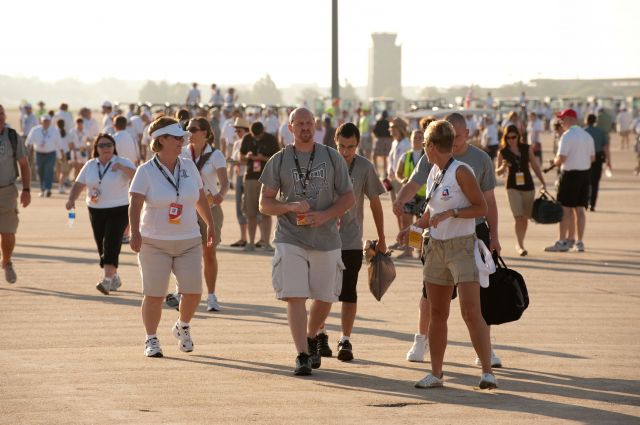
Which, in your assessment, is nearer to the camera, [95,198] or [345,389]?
[345,389]

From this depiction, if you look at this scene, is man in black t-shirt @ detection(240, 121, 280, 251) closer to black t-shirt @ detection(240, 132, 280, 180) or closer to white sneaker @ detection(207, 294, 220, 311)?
black t-shirt @ detection(240, 132, 280, 180)

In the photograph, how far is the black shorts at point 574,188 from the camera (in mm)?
18266

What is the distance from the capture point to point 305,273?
31.6 feet

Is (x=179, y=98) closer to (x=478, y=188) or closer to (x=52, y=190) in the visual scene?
(x=52, y=190)

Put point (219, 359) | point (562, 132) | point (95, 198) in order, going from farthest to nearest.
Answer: point (562, 132) < point (95, 198) < point (219, 359)

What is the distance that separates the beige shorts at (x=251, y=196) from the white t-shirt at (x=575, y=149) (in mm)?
4052

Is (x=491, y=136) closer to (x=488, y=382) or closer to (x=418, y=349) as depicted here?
(x=418, y=349)

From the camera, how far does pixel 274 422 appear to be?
798cm

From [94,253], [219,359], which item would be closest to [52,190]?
[94,253]

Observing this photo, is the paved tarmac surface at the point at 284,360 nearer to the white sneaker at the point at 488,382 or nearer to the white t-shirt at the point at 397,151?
the white sneaker at the point at 488,382

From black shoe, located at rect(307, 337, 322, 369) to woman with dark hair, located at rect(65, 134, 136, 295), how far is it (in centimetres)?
445

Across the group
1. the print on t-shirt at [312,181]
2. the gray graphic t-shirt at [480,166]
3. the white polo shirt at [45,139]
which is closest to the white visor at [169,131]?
the print on t-shirt at [312,181]

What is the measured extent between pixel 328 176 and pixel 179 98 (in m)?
179

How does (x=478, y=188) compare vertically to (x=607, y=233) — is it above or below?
above
